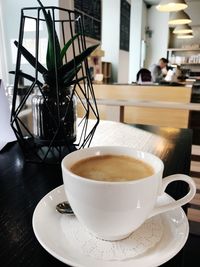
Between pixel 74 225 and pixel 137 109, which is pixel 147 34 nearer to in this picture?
pixel 137 109

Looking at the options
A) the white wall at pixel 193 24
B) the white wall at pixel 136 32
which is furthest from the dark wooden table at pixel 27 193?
the white wall at pixel 193 24

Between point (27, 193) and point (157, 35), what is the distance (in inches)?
278

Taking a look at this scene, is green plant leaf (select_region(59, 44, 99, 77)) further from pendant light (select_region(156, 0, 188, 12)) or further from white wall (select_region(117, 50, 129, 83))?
white wall (select_region(117, 50, 129, 83))

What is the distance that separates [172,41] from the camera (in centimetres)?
674

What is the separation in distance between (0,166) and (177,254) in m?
0.41

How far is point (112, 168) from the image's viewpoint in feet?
1.09

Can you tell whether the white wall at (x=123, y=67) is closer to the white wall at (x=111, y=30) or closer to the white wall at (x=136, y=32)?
the white wall at (x=111, y=30)

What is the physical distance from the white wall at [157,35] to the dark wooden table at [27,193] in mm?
6520


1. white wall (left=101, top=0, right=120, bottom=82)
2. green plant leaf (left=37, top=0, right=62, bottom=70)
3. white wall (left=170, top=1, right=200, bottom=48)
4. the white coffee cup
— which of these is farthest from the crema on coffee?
white wall (left=170, top=1, right=200, bottom=48)

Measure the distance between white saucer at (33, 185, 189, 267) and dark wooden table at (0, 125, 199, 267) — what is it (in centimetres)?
2

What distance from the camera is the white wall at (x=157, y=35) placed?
6539 mm

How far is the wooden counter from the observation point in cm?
243

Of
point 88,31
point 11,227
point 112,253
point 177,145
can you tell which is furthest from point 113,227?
point 88,31

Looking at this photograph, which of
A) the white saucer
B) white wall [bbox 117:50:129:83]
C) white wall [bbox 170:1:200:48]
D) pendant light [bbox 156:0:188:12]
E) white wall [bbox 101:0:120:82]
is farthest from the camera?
white wall [bbox 170:1:200:48]
